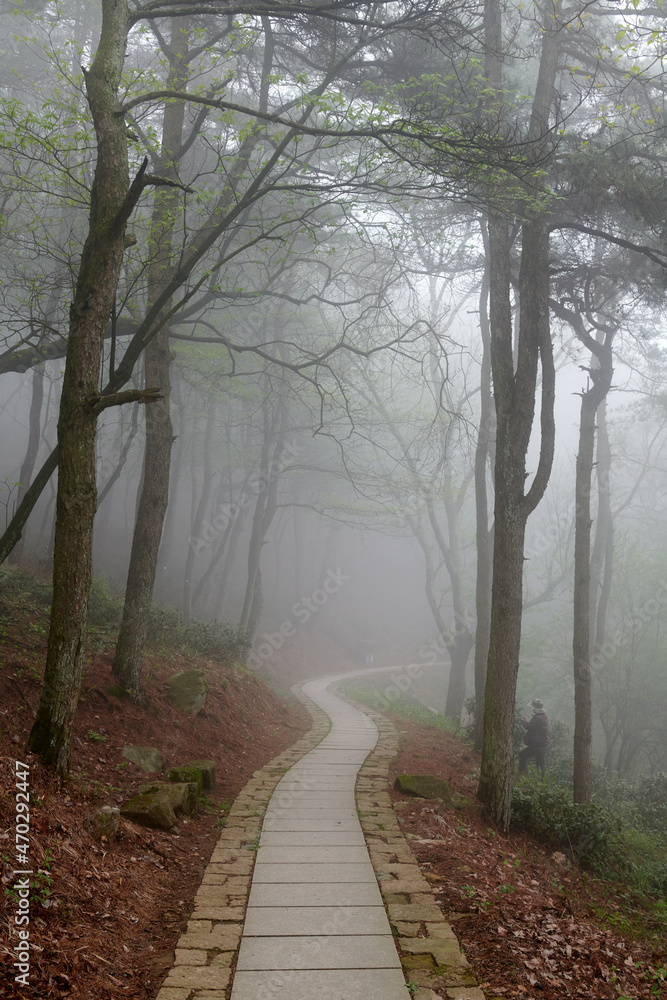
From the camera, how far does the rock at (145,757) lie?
22.6 ft

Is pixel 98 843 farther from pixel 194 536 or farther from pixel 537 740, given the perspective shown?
pixel 194 536

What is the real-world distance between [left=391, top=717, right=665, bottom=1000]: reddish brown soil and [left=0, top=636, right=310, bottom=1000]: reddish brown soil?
6.07 feet

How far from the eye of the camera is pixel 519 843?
6.89 meters

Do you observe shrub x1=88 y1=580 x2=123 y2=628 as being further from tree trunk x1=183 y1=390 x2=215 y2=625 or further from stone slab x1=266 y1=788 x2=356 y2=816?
tree trunk x1=183 y1=390 x2=215 y2=625

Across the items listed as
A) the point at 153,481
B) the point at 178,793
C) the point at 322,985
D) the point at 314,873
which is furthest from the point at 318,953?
the point at 153,481

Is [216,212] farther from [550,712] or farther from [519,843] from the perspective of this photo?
[550,712]

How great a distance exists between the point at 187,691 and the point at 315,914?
18.5 feet

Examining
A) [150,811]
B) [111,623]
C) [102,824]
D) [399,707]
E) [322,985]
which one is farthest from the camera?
[399,707]

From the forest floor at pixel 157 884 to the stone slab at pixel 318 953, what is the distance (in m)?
0.47

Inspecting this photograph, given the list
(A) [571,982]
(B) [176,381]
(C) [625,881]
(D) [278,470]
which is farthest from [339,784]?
(B) [176,381]

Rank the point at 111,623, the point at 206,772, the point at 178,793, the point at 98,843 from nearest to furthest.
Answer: the point at 98,843, the point at 178,793, the point at 206,772, the point at 111,623

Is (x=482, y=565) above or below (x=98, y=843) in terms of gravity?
above

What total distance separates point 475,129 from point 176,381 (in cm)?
1828

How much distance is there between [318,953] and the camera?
3596 millimetres
